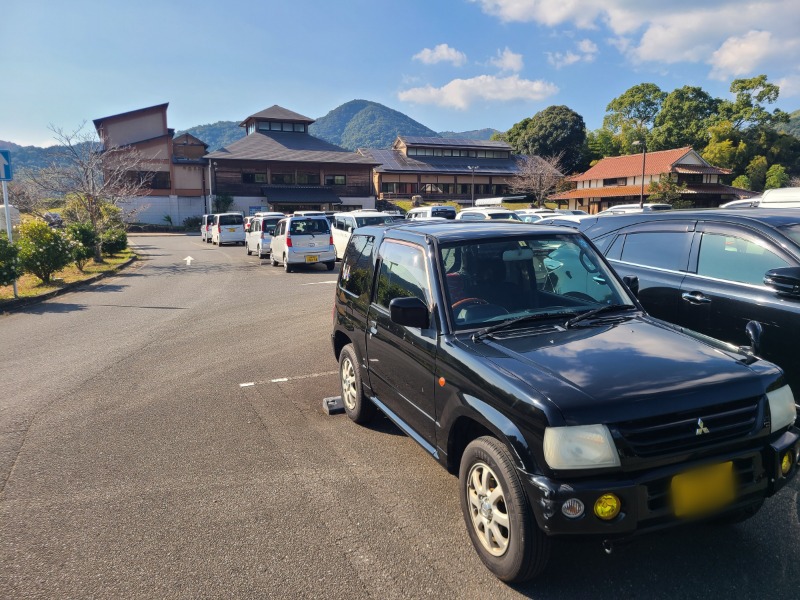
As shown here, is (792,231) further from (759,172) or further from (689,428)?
(759,172)

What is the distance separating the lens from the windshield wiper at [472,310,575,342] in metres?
3.13

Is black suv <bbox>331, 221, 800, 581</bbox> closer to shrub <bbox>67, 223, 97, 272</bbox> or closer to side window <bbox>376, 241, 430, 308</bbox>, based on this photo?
side window <bbox>376, 241, 430, 308</bbox>

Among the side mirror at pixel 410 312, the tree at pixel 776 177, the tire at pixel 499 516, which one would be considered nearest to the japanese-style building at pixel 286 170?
the tree at pixel 776 177

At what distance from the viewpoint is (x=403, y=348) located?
365cm

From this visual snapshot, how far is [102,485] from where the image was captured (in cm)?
375

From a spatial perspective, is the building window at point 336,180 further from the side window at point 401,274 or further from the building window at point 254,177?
the side window at point 401,274

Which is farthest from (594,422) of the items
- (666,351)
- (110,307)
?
(110,307)

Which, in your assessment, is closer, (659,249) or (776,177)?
(659,249)

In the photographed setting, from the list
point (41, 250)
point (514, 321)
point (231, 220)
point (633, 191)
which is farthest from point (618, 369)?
point (633, 191)

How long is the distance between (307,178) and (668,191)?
31.7m

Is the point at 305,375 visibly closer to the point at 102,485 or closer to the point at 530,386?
the point at 102,485

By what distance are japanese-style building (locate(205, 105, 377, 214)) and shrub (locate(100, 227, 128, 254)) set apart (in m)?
26.5

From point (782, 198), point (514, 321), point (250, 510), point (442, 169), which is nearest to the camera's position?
point (514, 321)

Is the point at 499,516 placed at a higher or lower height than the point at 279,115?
lower
